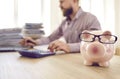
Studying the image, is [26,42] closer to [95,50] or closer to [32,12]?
[95,50]

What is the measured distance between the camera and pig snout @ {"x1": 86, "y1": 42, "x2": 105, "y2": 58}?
3.25 ft

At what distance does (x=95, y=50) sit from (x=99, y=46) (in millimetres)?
26

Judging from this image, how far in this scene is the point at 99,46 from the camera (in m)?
0.99

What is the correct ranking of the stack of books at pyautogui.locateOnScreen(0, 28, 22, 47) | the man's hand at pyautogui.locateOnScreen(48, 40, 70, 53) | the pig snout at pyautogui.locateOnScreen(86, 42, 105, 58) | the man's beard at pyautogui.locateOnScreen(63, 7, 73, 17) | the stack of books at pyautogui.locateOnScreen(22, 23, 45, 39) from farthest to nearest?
the stack of books at pyautogui.locateOnScreen(22, 23, 45, 39)
the man's beard at pyautogui.locateOnScreen(63, 7, 73, 17)
the stack of books at pyautogui.locateOnScreen(0, 28, 22, 47)
the man's hand at pyautogui.locateOnScreen(48, 40, 70, 53)
the pig snout at pyautogui.locateOnScreen(86, 42, 105, 58)

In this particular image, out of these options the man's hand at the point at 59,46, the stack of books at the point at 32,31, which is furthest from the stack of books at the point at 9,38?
the man's hand at the point at 59,46

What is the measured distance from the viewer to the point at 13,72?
0.94 meters

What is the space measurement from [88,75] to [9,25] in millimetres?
2439

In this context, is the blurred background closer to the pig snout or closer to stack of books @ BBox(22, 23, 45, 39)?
stack of books @ BBox(22, 23, 45, 39)

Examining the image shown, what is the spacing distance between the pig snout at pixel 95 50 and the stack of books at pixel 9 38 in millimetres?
1076

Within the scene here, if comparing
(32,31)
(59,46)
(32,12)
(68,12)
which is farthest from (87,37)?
(32,12)

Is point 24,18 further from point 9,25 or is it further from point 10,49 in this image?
point 10,49

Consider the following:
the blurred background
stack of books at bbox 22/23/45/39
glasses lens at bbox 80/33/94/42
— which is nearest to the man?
stack of books at bbox 22/23/45/39

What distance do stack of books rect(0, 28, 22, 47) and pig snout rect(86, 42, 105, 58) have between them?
3.53 feet

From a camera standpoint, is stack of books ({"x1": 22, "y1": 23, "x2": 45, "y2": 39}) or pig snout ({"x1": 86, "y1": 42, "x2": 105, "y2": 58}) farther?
stack of books ({"x1": 22, "y1": 23, "x2": 45, "y2": 39})
